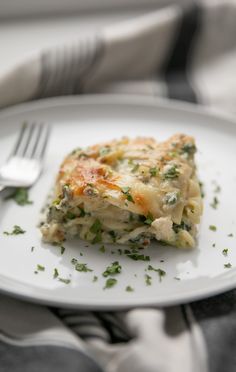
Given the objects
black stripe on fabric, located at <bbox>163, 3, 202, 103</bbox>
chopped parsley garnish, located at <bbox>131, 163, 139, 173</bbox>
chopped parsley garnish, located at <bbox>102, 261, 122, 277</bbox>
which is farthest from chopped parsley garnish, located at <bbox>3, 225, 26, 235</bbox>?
black stripe on fabric, located at <bbox>163, 3, 202, 103</bbox>

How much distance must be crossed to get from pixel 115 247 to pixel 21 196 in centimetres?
80

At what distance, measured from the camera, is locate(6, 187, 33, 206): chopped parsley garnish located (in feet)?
12.5

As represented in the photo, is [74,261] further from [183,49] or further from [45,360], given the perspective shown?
[183,49]

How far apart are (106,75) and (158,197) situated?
2.45 m

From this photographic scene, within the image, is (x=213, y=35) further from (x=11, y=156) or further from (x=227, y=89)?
(x=11, y=156)

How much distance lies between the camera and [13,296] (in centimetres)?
302

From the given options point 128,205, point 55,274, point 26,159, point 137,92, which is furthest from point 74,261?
point 137,92

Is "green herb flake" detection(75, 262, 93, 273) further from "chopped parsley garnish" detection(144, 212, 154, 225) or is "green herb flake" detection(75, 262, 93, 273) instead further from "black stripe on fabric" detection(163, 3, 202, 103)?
"black stripe on fabric" detection(163, 3, 202, 103)

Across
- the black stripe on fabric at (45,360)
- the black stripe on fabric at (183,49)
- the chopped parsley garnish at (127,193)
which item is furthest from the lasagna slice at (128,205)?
the black stripe on fabric at (183,49)

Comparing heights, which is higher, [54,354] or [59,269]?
[59,269]

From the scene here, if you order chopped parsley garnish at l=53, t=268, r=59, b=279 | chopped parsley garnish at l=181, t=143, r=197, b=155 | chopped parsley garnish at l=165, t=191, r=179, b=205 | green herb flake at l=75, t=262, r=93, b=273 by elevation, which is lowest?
chopped parsley garnish at l=53, t=268, r=59, b=279

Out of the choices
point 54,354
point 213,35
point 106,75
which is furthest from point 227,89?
point 54,354

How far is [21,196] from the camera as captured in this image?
3.86 metres

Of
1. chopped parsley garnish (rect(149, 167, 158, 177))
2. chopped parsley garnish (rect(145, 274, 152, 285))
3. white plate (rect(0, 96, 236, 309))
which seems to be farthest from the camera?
chopped parsley garnish (rect(149, 167, 158, 177))
